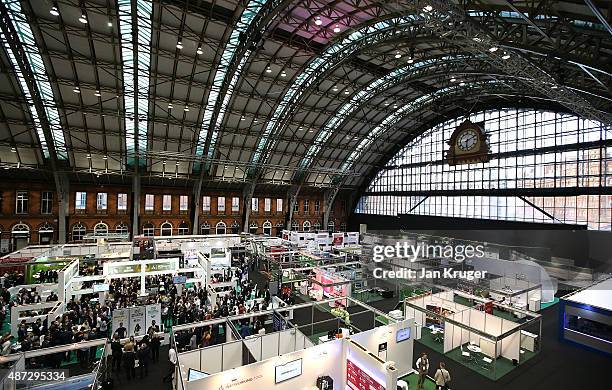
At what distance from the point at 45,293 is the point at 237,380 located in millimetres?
12515

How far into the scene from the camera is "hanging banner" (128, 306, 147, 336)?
1084cm

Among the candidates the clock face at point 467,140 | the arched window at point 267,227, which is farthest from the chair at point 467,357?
the arched window at point 267,227

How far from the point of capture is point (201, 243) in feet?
71.7

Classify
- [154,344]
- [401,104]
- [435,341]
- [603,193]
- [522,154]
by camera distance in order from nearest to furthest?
[154,344] → [435,341] → [603,193] → [522,154] → [401,104]

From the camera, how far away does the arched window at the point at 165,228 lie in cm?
2925

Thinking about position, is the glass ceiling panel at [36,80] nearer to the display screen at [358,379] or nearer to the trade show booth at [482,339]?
the display screen at [358,379]

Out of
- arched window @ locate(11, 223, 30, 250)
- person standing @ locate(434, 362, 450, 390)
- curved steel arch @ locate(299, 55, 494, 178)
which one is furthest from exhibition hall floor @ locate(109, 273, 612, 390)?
arched window @ locate(11, 223, 30, 250)

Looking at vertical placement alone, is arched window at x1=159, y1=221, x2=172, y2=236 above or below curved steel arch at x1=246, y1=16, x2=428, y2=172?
below

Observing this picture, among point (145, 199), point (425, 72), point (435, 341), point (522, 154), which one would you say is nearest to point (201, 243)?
point (145, 199)

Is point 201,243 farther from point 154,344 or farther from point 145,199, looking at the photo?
point 154,344

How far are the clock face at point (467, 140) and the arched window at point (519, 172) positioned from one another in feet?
0.45

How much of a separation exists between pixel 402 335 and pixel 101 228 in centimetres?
2738

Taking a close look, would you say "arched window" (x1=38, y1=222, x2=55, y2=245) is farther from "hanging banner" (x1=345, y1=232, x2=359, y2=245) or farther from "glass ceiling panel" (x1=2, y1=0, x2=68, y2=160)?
"hanging banner" (x1=345, y1=232, x2=359, y2=245)

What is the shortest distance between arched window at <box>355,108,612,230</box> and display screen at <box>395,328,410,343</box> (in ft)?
48.4
